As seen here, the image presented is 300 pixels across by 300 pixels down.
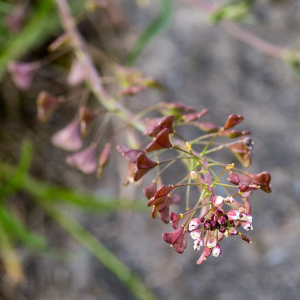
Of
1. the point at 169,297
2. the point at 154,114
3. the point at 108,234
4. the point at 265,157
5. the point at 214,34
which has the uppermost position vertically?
the point at 214,34

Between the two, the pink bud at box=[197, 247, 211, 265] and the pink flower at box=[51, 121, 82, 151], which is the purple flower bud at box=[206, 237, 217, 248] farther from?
the pink flower at box=[51, 121, 82, 151]

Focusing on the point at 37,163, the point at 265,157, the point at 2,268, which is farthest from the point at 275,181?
the point at 2,268

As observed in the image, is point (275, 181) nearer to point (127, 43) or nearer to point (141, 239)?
point (141, 239)

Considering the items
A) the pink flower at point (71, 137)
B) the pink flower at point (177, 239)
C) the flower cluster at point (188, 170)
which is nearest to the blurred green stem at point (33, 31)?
the flower cluster at point (188, 170)

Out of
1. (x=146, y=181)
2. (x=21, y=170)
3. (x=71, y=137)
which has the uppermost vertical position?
(x=71, y=137)

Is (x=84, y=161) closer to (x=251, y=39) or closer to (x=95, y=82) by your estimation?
(x=95, y=82)

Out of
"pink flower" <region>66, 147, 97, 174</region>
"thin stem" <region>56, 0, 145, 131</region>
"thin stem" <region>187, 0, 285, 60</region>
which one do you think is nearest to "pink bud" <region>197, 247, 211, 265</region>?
"thin stem" <region>56, 0, 145, 131</region>

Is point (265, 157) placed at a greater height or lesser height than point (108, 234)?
greater

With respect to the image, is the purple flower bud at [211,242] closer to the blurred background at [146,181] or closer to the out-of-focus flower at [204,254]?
the out-of-focus flower at [204,254]

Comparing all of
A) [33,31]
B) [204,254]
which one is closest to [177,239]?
[204,254]
